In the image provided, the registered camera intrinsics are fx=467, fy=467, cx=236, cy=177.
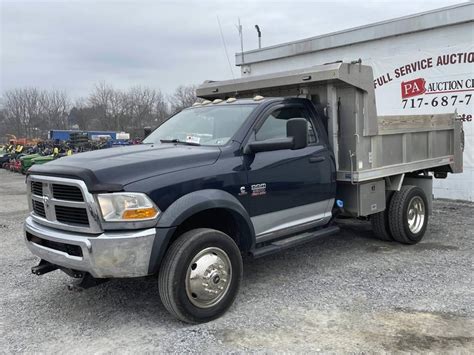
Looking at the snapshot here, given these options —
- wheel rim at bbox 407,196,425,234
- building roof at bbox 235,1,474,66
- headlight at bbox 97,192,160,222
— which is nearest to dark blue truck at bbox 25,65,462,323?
headlight at bbox 97,192,160,222

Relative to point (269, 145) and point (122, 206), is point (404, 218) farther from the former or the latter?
point (122, 206)

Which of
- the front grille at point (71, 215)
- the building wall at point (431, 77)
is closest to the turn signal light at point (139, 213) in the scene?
the front grille at point (71, 215)

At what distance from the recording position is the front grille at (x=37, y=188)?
4.36 meters

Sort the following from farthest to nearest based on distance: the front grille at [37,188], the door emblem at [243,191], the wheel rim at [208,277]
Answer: the door emblem at [243,191] → the front grille at [37,188] → the wheel rim at [208,277]

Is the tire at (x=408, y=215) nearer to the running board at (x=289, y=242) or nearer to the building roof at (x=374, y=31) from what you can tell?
the running board at (x=289, y=242)

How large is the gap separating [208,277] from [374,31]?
28.9 feet

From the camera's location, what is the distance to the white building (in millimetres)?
9672

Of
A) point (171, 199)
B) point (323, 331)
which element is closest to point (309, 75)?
point (171, 199)

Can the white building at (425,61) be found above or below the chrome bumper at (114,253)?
Result: above

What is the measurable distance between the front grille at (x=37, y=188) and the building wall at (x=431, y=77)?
8651 millimetres

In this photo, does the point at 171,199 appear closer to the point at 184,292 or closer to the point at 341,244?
the point at 184,292

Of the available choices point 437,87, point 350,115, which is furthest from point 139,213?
point 437,87

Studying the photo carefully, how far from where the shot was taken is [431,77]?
405 inches

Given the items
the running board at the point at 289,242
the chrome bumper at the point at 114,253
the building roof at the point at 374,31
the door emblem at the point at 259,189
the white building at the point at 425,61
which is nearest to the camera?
the chrome bumper at the point at 114,253
